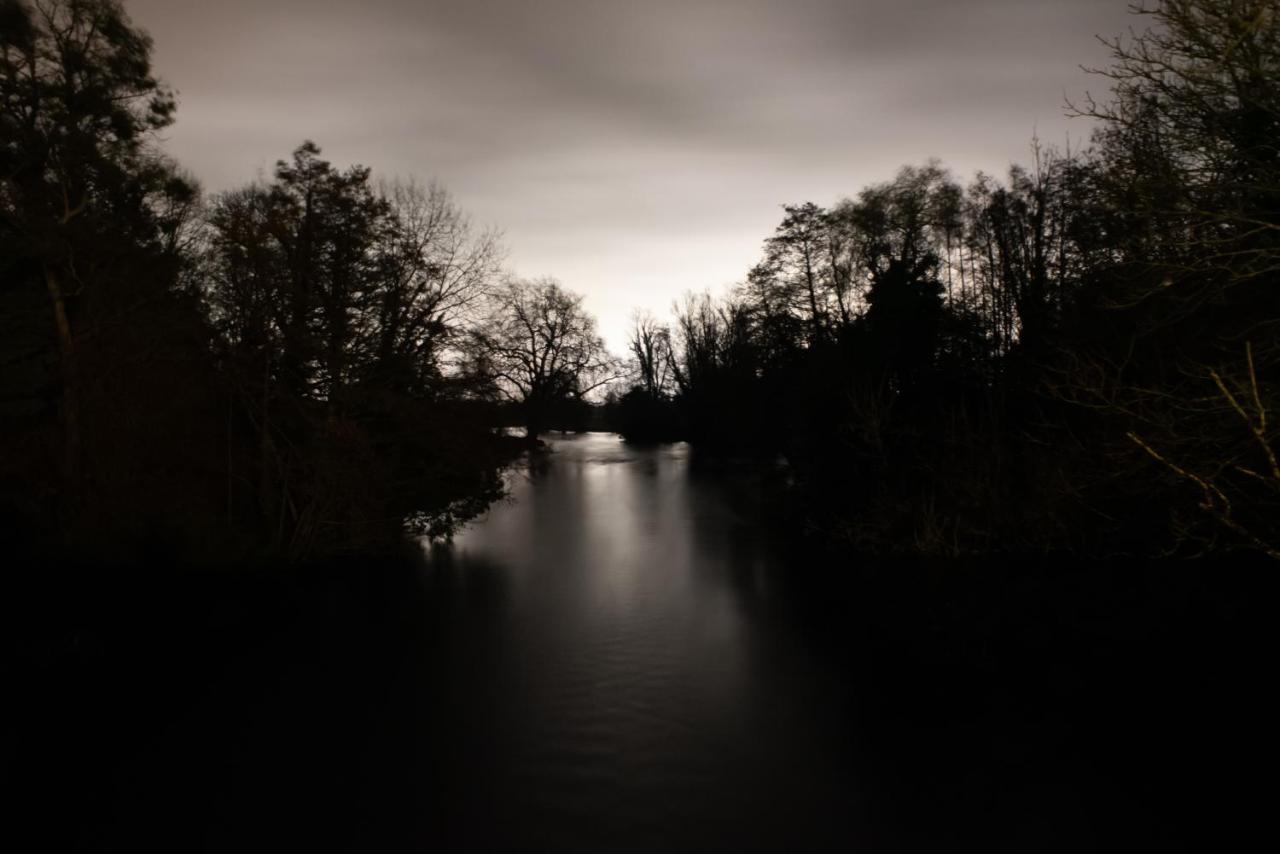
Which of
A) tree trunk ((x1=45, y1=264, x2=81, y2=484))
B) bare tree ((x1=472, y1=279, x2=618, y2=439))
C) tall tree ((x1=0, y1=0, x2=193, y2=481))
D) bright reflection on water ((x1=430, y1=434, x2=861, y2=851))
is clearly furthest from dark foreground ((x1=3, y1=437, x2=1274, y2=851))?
bare tree ((x1=472, y1=279, x2=618, y2=439))

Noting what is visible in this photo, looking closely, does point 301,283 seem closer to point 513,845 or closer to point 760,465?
point 513,845

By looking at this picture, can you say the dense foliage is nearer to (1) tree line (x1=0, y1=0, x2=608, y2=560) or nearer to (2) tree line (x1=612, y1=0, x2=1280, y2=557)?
(1) tree line (x1=0, y1=0, x2=608, y2=560)

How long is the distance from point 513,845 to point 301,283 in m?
13.1

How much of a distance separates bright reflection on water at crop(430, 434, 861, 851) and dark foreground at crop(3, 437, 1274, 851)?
0.05 metres

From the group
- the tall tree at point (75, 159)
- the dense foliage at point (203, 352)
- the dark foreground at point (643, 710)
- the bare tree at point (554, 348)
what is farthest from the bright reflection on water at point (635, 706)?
the bare tree at point (554, 348)

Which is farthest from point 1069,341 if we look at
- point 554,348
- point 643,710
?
point 554,348

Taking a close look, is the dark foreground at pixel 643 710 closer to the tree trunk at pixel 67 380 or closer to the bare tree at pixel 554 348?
the tree trunk at pixel 67 380

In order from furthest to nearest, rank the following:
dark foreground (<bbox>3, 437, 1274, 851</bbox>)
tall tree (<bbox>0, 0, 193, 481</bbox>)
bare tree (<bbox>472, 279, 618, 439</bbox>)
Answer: bare tree (<bbox>472, 279, 618, 439</bbox>) < tall tree (<bbox>0, 0, 193, 481</bbox>) < dark foreground (<bbox>3, 437, 1274, 851</bbox>)

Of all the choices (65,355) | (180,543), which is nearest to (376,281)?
(180,543)

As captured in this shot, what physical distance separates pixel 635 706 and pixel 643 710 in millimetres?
160

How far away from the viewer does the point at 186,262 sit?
20203 mm

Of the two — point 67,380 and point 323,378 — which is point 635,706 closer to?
point 323,378

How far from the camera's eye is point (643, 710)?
9.04 m

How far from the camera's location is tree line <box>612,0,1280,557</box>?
25.1ft
